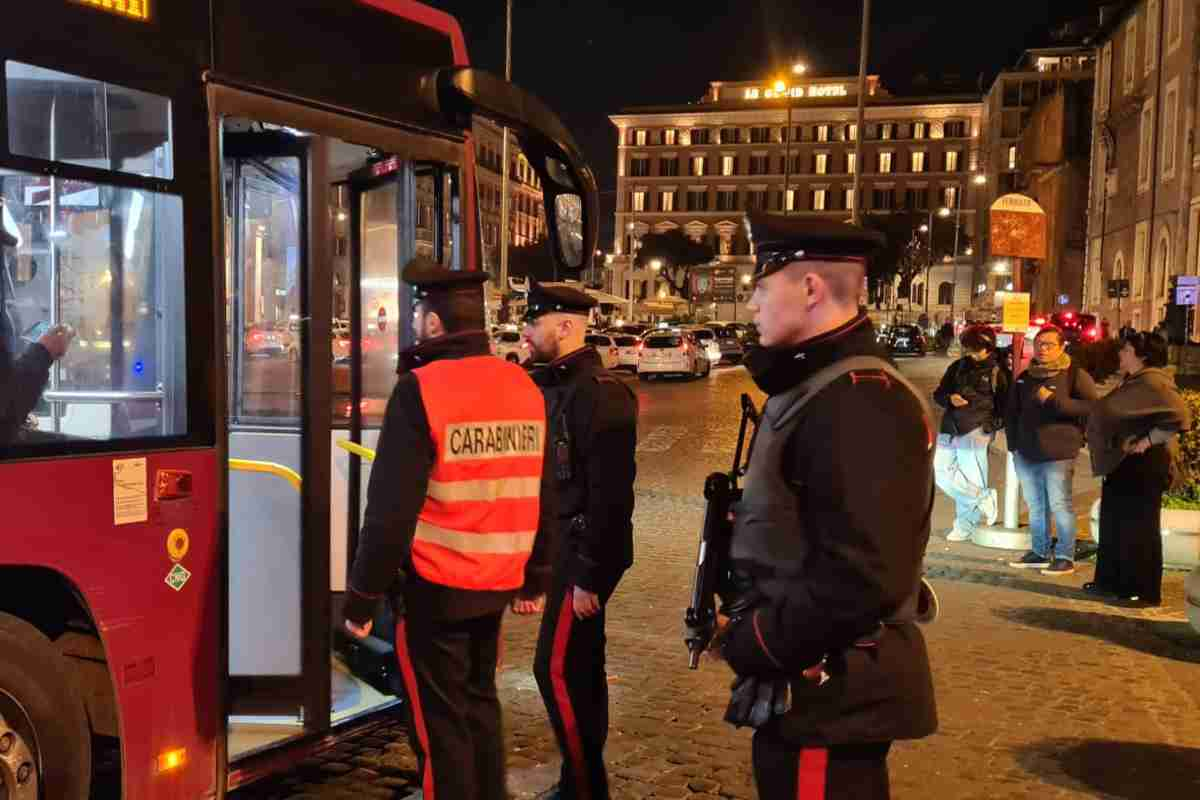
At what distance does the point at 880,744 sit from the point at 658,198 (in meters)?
116

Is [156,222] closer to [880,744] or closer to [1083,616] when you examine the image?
[880,744]

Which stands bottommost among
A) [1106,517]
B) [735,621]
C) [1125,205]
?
[1106,517]

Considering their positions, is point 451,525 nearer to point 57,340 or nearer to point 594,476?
point 594,476

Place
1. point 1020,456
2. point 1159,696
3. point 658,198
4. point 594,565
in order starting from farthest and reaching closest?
1. point 658,198
2. point 1020,456
3. point 1159,696
4. point 594,565

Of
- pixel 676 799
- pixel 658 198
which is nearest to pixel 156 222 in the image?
pixel 676 799

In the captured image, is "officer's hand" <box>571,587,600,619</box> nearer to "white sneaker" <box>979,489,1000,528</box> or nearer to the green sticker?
the green sticker

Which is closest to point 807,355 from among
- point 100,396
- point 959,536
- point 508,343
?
point 100,396

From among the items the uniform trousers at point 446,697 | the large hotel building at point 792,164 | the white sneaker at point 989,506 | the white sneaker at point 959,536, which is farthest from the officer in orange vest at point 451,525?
the large hotel building at point 792,164

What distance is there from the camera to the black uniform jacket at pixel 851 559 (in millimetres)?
2324

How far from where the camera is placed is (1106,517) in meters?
8.10

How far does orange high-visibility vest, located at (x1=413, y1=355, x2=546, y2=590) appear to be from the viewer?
3.47m

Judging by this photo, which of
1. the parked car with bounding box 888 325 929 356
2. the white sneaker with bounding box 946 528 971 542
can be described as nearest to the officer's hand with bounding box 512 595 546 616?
the white sneaker with bounding box 946 528 971 542

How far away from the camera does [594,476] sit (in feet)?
13.7

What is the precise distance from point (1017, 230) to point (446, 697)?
375 inches
